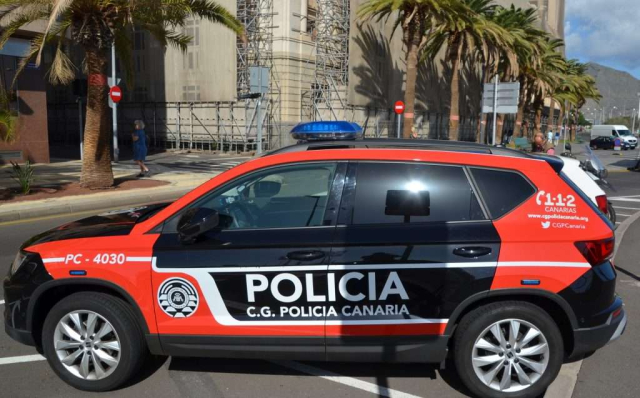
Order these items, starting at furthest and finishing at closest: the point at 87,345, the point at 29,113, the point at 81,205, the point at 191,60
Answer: the point at 191,60 < the point at 29,113 < the point at 81,205 < the point at 87,345

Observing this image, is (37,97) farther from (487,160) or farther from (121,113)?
(487,160)

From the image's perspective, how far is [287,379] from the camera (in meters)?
4.08

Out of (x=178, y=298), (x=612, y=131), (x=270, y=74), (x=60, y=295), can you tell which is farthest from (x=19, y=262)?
(x=612, y=131)

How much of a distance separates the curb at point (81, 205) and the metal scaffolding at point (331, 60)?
1947 centimetres

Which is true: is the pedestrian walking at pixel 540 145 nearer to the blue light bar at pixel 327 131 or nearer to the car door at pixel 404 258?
the blue light bar at pixel 327 131

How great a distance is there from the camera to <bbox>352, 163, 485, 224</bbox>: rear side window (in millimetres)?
3689

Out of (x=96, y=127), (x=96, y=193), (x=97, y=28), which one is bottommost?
(x=96, y=193)

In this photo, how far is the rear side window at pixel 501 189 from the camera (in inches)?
145

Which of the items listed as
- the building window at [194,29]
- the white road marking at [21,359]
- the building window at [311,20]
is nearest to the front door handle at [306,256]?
the white road marking at [21,359]

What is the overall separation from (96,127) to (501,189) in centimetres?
1217

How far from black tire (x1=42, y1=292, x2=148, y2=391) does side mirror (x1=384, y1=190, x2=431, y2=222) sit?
1.89 metres

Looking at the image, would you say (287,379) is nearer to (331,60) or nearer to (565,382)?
(565,382)

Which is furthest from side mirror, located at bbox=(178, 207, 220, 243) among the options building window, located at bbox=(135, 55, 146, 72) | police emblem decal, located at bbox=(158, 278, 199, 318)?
building window, located at bbox=(135, 55, 146, 72)

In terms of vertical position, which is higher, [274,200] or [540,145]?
[540,145]
